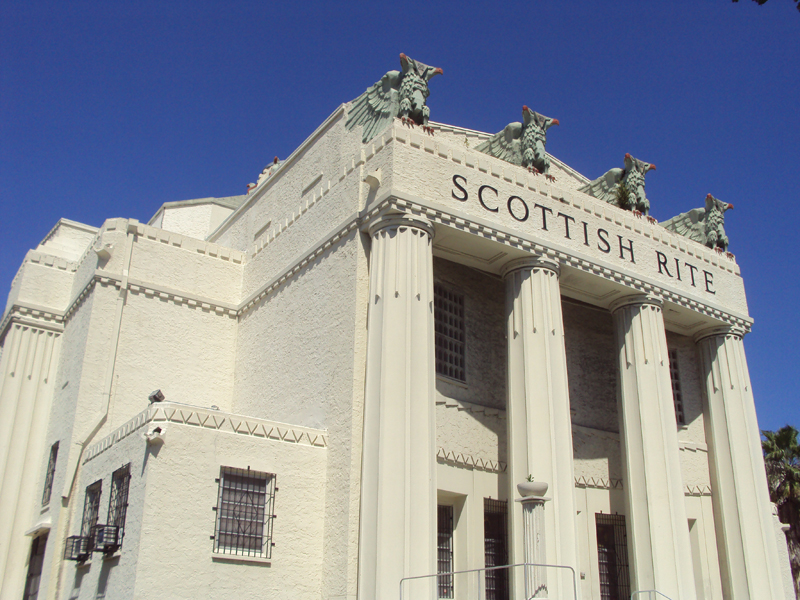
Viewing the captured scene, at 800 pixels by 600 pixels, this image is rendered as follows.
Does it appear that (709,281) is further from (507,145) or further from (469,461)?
(469,461)

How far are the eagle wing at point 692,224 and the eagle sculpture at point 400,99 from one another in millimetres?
9111

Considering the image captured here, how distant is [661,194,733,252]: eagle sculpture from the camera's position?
2289 cm

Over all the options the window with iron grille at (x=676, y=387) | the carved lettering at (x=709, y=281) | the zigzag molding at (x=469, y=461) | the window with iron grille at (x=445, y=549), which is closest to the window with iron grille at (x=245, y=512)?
the zigzag molding at (x=469, y=461)

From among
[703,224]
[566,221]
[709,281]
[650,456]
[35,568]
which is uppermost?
[703,224]

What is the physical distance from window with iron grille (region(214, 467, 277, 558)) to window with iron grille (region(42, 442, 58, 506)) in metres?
6.71

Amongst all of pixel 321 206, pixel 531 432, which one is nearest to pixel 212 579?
pixel 531 432

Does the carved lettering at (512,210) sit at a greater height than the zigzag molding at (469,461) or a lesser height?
greater

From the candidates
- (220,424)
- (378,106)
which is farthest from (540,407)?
(378,106)

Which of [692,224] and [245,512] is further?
[692,224]

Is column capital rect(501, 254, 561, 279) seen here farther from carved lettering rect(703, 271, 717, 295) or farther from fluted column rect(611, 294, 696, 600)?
carved lettering rect(703, 271, 717, 295)

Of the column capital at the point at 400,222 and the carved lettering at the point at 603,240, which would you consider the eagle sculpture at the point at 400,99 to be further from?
the carved lettering at the point at 603,240

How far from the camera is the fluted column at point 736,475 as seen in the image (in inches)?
761

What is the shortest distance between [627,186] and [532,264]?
5.17 meters

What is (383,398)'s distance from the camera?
14398 millimetres
